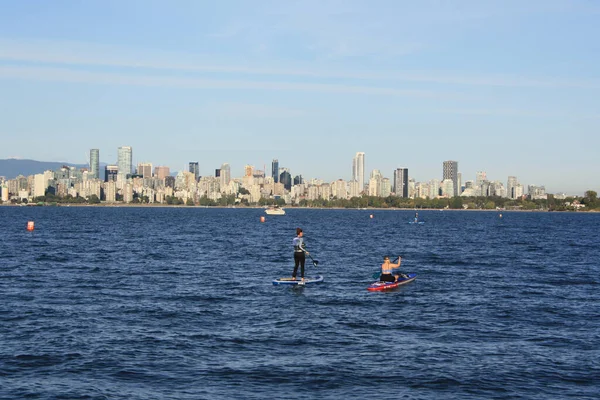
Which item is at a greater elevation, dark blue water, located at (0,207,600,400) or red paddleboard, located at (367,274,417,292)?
red paddleboard, located at (367,274,417,292)

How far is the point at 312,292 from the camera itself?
→ 41.3 metres

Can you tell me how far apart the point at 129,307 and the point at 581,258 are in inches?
1890

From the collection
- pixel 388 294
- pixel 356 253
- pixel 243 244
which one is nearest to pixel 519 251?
pixel 356 253

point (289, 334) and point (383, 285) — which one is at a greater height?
point (383, 285)

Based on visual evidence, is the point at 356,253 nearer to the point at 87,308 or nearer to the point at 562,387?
the point at 87,308

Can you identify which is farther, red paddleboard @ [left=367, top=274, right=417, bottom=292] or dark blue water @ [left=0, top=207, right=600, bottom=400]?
red paddleboard @ [left=367, top=274, right=417, bottom=292]

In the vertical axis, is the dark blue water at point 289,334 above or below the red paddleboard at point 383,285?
below

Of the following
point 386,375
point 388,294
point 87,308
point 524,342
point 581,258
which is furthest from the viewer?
point 581,258

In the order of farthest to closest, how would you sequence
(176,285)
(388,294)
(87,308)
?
1. (176,285)
2. (388,294)
3. (87,308)

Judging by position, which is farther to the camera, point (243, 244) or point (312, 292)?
point (243, 244)

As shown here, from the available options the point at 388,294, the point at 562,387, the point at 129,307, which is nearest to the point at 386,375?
the point at 562,387

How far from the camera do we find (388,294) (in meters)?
41.0

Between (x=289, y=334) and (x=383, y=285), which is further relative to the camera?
(x=383, y=285)

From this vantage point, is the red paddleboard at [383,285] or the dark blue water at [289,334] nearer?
the dark blue water at [289,334]
